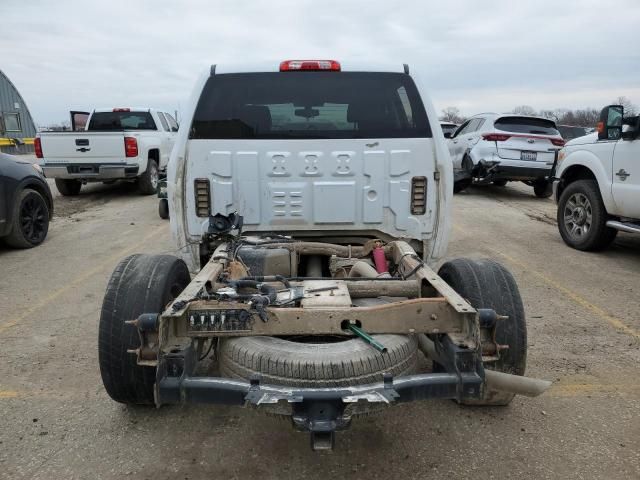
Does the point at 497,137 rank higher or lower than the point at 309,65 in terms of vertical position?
lower

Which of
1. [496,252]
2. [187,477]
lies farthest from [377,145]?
[496,252]

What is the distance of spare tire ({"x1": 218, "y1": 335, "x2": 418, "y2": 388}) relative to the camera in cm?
237

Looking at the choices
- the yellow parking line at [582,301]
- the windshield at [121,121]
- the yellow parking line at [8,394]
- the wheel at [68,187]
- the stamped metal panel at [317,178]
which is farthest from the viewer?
the windshield at [121,121]

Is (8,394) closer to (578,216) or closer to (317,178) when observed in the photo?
(317,178)

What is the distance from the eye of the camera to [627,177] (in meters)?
6.56

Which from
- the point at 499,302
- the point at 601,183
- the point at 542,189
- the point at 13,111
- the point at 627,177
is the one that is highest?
the point at 13,111

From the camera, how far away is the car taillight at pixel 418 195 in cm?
394

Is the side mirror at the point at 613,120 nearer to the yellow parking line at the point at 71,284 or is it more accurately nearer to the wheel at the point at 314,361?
the wheel at the point at 314,361

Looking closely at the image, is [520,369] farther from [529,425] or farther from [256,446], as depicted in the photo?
[256,446]

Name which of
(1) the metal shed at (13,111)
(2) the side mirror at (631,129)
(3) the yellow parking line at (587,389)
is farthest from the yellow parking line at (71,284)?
(1) the metal shed at (13,111)

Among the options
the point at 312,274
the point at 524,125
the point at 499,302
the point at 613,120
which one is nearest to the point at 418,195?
the point at 312,274

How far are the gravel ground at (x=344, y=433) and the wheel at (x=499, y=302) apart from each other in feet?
1.04

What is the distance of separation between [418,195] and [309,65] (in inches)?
50.1

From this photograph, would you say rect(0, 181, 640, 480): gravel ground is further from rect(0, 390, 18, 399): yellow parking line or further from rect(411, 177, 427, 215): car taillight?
rect(411, 177, 427, 215): car taillight
